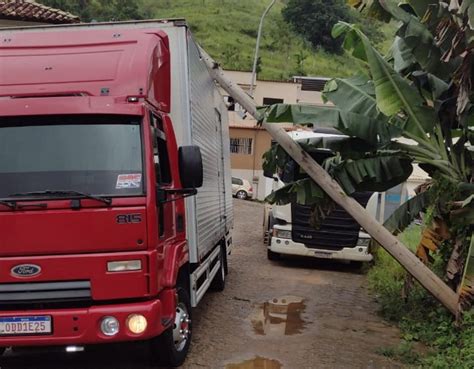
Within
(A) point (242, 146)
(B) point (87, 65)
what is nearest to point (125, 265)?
(B) point (87, 65)

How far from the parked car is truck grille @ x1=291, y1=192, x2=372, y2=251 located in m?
20.9

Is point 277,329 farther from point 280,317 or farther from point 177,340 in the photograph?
point 177,340

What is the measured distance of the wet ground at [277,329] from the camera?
6.00 metres

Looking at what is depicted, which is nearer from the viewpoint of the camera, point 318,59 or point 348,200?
point 348,200

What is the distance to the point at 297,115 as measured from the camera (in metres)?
7.01

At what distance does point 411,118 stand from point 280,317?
3.39 m

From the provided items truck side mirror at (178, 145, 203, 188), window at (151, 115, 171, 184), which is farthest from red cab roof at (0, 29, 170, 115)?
→ truck side mirror at (178, 145, 203, 188)

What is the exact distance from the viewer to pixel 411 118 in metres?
6.79

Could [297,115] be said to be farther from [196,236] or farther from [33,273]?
[33,273]

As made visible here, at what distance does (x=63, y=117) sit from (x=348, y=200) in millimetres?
4049

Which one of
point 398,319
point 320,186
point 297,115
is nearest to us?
point 297,115

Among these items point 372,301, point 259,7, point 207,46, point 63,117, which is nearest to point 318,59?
point 207,46

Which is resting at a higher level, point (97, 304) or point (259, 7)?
point (259, 7)

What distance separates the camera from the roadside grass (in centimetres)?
599
